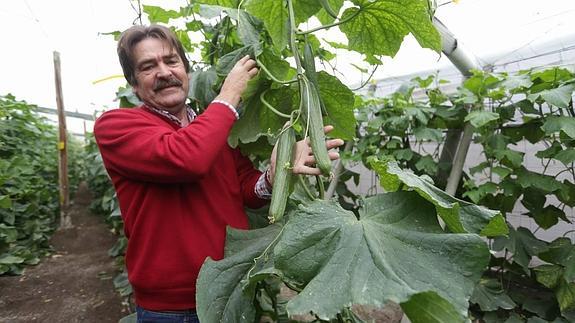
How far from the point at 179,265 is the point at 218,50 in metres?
0.89

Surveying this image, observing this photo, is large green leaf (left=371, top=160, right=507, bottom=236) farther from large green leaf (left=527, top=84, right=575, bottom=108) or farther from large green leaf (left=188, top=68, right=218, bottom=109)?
large green leaf (left=527, top=84, right=575, bottom=108)

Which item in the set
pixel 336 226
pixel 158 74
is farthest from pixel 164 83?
pixel 336 226

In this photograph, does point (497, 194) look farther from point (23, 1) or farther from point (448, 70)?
point (23, 1)

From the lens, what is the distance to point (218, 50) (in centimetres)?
160

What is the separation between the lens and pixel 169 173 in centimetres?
102

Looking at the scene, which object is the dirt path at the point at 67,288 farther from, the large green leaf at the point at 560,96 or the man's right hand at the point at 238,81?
the large green leaf at the point at 560,96

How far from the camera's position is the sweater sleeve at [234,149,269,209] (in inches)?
51.1

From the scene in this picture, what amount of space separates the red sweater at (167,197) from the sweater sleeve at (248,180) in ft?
0.23

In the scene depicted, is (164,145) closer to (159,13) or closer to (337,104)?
(337,104)

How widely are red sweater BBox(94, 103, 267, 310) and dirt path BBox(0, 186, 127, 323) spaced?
73.5 inches

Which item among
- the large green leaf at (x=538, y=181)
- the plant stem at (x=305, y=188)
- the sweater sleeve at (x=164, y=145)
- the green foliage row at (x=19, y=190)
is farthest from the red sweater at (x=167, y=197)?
A: the green foliage row at (x=19, y=190)

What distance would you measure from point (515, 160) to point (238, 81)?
5.74ft

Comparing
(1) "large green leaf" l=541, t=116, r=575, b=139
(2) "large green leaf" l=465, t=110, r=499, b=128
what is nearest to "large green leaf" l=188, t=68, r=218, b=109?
(2) "large green leaf" l=465, t=110, r=499, b=128

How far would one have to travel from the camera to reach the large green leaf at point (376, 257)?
0.58m
